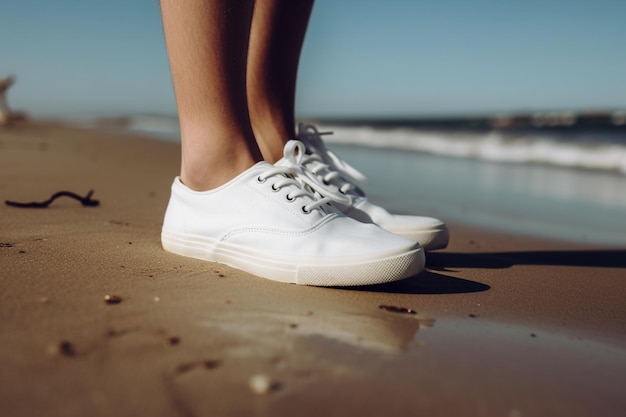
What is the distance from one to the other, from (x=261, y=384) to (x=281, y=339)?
183 mm

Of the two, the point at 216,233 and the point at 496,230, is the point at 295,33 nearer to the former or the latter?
the point at 216,233

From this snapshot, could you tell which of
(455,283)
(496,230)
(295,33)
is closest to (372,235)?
(455,283)

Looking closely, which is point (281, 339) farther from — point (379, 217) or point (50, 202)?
point (50, 202)

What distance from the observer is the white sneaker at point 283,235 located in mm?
1384

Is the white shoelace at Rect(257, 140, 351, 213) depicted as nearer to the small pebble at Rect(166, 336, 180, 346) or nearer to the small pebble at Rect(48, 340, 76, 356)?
the small pebble at Rect(166, 336, 180, 346)

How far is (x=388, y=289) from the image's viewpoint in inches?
57.2

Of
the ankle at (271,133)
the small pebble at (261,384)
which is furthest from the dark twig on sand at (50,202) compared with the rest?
the small pebble at (261,384)

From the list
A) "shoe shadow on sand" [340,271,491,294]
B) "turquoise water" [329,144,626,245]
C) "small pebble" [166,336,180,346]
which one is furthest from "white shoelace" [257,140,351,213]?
"turquoise water" [329,144,626,245]

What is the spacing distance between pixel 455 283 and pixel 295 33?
3.56 ft

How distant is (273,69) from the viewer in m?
2.11

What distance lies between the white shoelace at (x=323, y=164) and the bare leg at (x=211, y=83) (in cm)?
36

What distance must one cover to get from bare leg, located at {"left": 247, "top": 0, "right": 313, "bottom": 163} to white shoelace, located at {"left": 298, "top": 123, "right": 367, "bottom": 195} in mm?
64

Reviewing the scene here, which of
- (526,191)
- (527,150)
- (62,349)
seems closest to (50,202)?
(62,349)

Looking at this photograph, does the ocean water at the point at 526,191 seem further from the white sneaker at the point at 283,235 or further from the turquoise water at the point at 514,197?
the white sneaker at the point at 283,235
